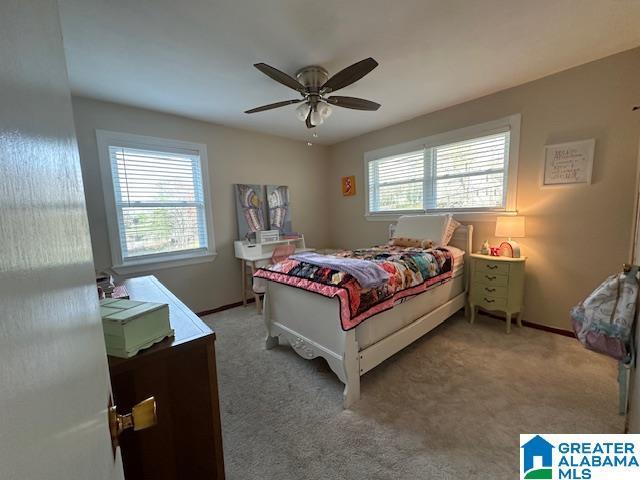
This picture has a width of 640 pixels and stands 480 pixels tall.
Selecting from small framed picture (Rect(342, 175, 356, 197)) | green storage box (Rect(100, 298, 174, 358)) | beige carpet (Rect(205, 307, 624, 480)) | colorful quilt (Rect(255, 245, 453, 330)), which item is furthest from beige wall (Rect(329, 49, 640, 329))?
green storage box (Rect(100, 298, 174, 358))

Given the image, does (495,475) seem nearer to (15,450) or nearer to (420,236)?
(15,450)

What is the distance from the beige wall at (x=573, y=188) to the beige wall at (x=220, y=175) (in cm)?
225

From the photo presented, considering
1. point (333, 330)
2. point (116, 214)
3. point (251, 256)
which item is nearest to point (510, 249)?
point (333, 330)

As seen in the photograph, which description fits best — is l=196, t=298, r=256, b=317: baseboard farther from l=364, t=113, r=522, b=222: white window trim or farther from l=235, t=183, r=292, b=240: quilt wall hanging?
l=364, t=113, r=522, b=222: white window trim

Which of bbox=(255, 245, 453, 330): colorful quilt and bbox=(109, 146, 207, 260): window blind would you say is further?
bbox=(109, 146, 207, 260): window blind

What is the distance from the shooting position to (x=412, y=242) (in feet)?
10.1

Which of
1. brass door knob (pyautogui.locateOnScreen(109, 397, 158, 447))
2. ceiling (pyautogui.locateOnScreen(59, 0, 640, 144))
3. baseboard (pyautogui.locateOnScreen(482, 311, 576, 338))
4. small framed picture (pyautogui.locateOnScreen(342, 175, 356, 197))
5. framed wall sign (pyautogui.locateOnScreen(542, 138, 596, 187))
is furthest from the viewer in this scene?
small framed picture (pyautogui.locateOnScreen(342, 175, 356, 197))

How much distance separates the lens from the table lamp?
2572 mm

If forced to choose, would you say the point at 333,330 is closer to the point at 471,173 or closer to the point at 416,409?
the point at 416,409

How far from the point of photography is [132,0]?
1.44 metres

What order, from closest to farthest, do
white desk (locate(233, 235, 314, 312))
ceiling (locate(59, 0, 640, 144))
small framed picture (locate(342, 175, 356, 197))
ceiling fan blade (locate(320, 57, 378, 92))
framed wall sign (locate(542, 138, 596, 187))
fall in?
ceiling (locate(59, 0, 640, 144)), ceiling fan blade (locate(320, 57, 378, 92)), framed wall sign (locate(542, 138, 596, 187)), white desk (locate(233, 235, 314, 312)), small framed picture (locate(342, 175, 356, 197))

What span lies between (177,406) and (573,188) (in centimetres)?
334

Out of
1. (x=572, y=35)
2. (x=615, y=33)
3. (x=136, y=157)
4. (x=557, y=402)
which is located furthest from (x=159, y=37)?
(x=557, y=402)

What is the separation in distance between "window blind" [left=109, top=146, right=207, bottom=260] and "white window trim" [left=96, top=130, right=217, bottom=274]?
4 cm
